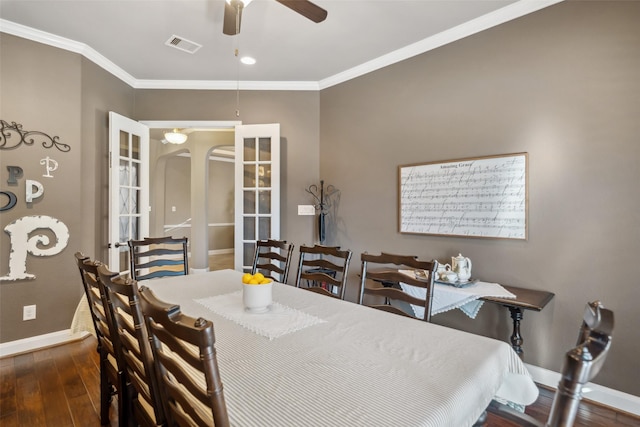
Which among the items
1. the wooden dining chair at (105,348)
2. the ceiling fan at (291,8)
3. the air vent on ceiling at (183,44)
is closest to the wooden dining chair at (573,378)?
the wooden dining chair at (105,348)

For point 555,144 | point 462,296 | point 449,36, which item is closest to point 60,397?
point 462,296

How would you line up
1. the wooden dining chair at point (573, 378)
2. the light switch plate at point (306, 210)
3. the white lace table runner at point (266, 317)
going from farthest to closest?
the light switch plate at point (306, 210) → the white lace table runner at point (266, 317) → the wooden dining chair at point (573, 378)

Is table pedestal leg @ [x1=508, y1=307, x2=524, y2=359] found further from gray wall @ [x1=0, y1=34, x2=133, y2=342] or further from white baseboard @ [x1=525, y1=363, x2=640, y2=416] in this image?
gray wall @ [x1=0, y1=34, x2=133, y2=342]

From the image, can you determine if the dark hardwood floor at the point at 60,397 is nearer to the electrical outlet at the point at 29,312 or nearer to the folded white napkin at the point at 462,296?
the electrical outlet at the point at 29,312

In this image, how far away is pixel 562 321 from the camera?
7.31ft

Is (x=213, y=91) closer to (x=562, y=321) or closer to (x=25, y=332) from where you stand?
(x=25, y=332)

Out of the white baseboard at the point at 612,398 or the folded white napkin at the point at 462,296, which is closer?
the white baseboard at the point at 612,398

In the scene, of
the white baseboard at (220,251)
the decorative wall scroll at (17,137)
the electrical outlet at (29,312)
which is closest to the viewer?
the decorative wall scroll at (17,137)

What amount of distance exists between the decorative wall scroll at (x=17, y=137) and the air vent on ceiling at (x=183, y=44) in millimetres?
1399

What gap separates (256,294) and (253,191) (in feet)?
8.09

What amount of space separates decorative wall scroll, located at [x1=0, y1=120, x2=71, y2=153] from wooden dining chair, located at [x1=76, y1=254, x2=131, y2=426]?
1.91 metres

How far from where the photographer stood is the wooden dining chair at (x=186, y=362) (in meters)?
0.70

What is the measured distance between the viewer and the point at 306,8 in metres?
1.86

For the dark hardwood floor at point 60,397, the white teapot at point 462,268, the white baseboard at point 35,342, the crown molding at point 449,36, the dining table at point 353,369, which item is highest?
the crown molding at point 449,36
